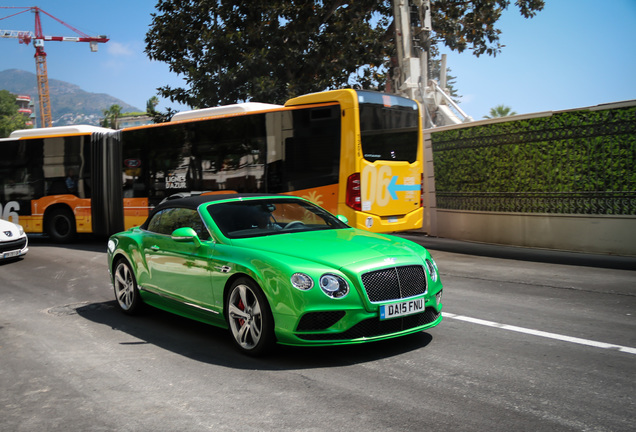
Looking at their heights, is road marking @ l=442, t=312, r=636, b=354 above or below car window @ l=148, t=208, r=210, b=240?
below

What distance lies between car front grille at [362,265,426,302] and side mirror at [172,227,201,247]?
1.92 m

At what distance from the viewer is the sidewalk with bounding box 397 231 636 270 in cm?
1109

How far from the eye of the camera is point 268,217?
675 centimetres

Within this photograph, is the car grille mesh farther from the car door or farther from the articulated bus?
the articulated bus

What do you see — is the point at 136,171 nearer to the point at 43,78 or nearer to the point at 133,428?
the point at 133,428

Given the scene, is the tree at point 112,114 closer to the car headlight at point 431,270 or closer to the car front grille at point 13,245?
the car front grille at point 13,245

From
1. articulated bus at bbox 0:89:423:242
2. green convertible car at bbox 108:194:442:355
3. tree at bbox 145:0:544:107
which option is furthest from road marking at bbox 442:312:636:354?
tree at bbox 145:0:544:107

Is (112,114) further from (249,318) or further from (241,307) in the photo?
(249,318)

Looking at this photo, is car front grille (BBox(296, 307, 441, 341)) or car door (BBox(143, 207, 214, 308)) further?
car door (BBox(143, 207, 214, 308))

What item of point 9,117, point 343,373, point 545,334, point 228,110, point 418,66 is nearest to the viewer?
point 343,373

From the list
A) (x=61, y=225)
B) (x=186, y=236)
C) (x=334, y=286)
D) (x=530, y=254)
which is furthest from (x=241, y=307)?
(x=61, y=225)

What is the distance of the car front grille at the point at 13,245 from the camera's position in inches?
531

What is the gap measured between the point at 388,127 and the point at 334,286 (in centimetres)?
792

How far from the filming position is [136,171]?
1642cm
